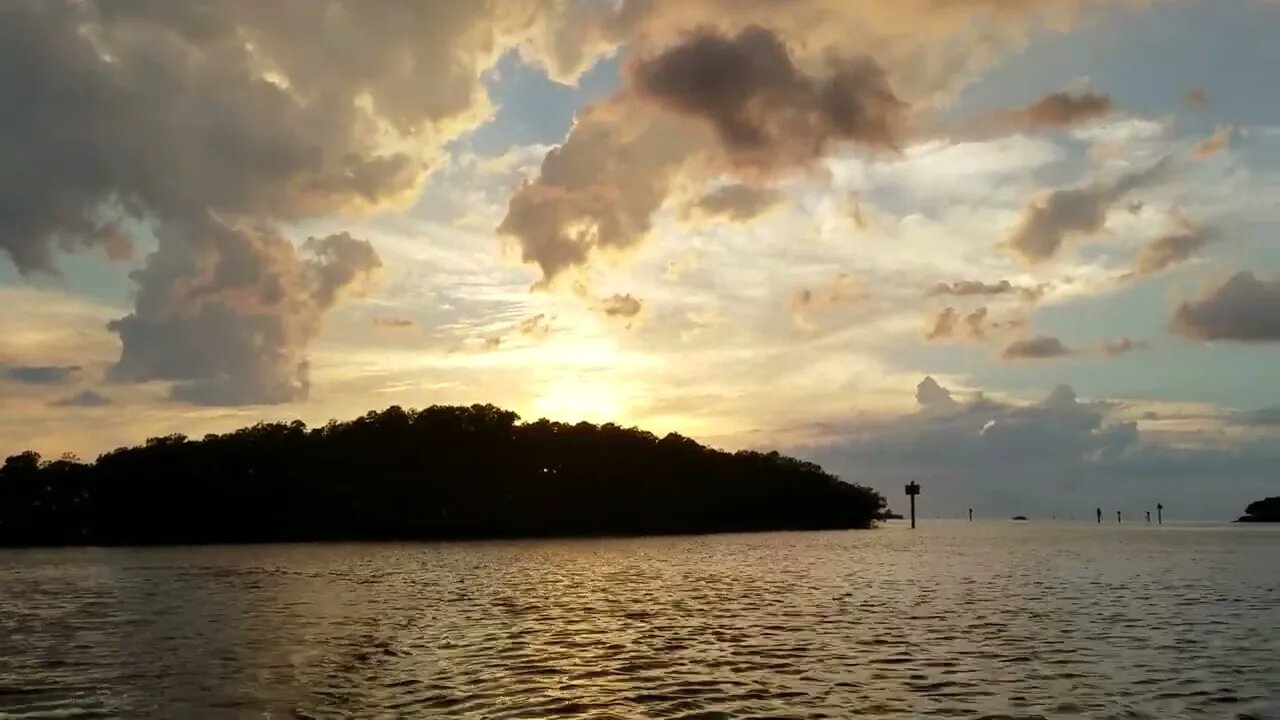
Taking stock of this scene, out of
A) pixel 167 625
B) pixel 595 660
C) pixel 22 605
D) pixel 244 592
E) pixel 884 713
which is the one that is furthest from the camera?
pixel 244 592

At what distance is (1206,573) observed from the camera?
280 ft

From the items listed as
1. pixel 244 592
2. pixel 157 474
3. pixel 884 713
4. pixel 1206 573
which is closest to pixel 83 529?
pixel 157 474

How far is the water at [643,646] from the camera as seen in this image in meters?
27.8

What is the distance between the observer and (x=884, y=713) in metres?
25.8

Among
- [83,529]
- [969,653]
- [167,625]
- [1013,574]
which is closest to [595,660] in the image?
[969,653]

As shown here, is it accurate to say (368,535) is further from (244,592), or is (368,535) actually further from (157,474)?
(244,592)

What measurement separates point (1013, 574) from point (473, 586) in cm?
4221

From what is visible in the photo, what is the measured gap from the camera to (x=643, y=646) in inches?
1505

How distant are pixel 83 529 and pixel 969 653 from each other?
17970cm

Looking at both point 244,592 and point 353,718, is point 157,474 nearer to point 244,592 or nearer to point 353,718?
point 244,592

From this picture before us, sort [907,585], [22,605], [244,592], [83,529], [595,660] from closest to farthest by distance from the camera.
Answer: [595,660] → [22,605] → [244,592] → [907,585] → [83,529]

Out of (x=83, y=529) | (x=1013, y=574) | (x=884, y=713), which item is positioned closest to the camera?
(x=884, y=713)

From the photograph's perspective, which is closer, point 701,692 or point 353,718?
point 353,718

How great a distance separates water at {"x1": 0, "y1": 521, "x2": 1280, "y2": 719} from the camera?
91.1ft
